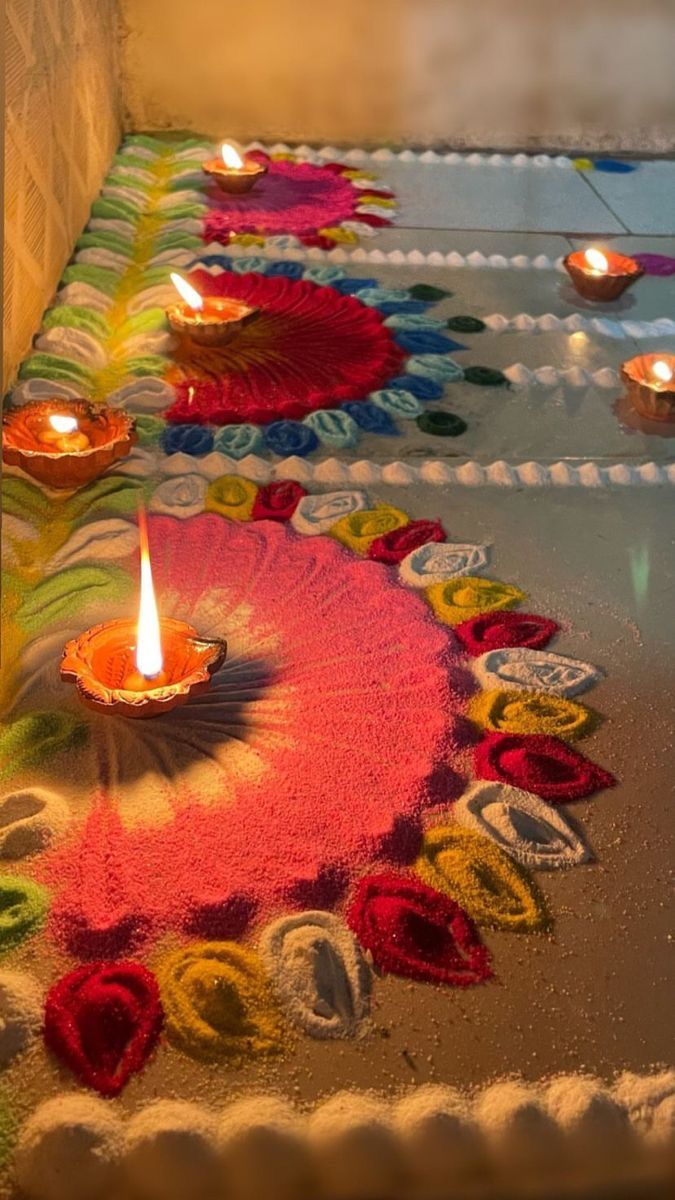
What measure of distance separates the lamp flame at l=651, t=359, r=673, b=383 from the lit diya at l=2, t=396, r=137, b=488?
673 mm

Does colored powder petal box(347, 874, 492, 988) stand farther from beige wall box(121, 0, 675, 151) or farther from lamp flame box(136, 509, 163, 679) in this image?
beige wall box(121, 0, 675, 151)

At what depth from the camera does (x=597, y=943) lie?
2.55 ft

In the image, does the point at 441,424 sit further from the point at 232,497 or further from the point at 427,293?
the point at 427,293

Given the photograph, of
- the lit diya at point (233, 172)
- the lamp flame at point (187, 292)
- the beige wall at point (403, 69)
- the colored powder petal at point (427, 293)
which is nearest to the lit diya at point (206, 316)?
the lamp flame at point (187, 292)

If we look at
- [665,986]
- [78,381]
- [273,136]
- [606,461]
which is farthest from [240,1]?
[665,986]

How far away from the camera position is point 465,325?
1.72 metres

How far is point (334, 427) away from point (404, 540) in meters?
0.28

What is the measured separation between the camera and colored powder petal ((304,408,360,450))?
4.52 feet

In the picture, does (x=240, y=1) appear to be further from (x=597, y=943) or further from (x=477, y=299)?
(x=597, y=943)

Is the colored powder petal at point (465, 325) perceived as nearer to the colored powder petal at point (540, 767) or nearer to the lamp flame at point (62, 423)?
the lamp flame at point (62, 423)

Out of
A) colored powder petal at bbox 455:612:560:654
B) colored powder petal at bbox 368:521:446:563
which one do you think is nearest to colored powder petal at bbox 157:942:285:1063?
colored powder petal at bbox 455:612:560:654

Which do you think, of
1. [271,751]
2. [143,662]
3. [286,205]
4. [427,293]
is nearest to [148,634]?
[143,662]

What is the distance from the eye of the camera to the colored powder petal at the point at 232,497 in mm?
1223

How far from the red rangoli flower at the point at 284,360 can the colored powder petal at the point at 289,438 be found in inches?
1.4
